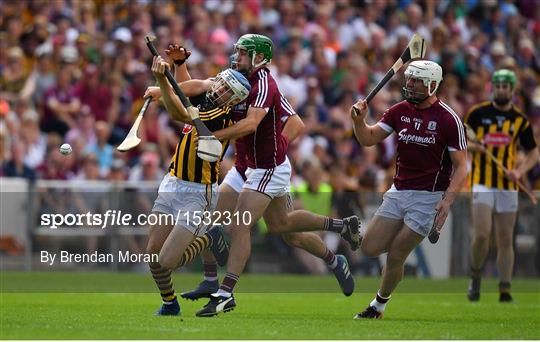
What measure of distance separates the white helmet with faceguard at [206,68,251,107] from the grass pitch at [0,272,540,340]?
1759mm

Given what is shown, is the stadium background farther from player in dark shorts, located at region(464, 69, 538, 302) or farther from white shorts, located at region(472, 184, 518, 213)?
white shorts, located at region(472, 184, 518, 213)

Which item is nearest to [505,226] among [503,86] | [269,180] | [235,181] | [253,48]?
[503,86]

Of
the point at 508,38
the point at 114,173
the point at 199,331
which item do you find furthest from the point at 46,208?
the point at 508,38

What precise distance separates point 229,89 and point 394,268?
2067 mm

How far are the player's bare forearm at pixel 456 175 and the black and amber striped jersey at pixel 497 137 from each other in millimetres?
2898

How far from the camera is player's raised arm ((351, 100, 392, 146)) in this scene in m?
11.3

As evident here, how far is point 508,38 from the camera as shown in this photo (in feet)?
79.3

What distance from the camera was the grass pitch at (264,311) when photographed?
987 cm

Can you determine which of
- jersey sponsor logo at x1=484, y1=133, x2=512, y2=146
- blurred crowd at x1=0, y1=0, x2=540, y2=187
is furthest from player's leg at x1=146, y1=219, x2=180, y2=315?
blurred crowd at x1=0, y1=0, x2=540, y2=187

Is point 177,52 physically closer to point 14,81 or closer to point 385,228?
point 385,228

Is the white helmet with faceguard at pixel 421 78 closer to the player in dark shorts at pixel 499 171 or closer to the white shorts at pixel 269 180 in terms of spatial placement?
the white shorts at pixel 269 180

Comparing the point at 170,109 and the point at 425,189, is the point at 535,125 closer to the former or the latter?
the point at 425,189

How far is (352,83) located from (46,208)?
5.50m

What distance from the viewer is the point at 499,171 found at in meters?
14.4
